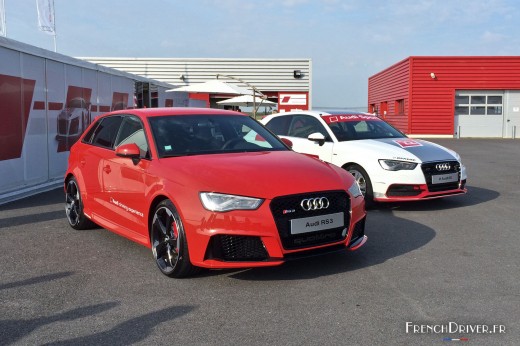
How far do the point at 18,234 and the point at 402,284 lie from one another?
441cm

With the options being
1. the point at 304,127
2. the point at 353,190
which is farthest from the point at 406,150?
the point at 353,190

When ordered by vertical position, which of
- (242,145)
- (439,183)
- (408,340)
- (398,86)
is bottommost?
(408,340)

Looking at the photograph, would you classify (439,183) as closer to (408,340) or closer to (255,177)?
(255,177)

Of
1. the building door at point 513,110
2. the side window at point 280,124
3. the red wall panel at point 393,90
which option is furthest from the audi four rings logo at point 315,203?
the building door at point 513,110

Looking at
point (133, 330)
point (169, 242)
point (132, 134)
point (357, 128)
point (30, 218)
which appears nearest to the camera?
point (133, 330)

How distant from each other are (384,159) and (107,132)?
379cm

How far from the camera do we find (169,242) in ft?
14.0

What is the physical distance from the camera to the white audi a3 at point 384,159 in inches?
→ 274

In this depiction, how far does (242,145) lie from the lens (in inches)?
202

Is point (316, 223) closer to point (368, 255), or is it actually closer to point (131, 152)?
point (368, 255)

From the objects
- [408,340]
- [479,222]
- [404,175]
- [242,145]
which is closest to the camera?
[408,340]

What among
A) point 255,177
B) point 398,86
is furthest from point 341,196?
point 398,86

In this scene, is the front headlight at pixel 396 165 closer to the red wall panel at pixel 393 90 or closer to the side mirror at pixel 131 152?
the side mirror at pixel 131 152

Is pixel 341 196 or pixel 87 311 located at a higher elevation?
pixel 341 196
